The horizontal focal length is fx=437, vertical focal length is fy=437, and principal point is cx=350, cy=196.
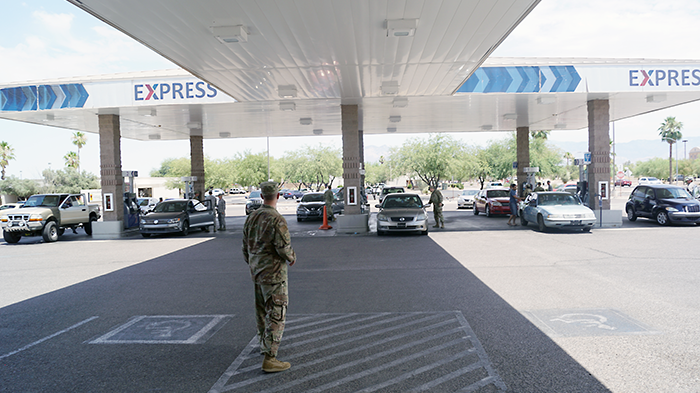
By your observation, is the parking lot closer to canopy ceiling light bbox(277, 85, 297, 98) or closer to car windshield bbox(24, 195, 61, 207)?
canopy ceiling light bbox(277, 85, 297, 98)

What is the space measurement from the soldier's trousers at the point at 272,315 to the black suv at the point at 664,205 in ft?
58.9

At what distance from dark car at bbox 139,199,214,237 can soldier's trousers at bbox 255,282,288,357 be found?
14.6m

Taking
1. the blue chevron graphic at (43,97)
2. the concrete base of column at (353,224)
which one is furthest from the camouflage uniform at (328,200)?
the blue chevron graphic at (43,97)

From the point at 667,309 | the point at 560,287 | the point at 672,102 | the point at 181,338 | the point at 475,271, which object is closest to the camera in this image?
the point at 181,338

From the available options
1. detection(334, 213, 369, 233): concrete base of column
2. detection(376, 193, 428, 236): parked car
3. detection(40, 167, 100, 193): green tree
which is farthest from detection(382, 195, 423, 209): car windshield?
detection(40, 167, 100, 193): green tree

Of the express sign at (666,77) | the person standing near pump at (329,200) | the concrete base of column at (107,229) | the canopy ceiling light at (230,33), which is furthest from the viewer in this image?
the person standing near pump at (329,200)

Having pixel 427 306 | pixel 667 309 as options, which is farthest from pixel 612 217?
pixel 427 306

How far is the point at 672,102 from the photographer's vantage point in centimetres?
1894

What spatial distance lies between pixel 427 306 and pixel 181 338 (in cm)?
350

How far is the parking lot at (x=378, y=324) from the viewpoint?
4207mm

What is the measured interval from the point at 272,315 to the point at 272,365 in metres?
0.49

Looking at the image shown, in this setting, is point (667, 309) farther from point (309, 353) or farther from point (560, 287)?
point (309, 353)

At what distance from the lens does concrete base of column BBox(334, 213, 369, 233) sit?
1756 centimetres

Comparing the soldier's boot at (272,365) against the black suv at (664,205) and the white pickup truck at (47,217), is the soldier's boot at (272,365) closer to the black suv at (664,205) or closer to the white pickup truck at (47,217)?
the white pickup truck at (47,217)
